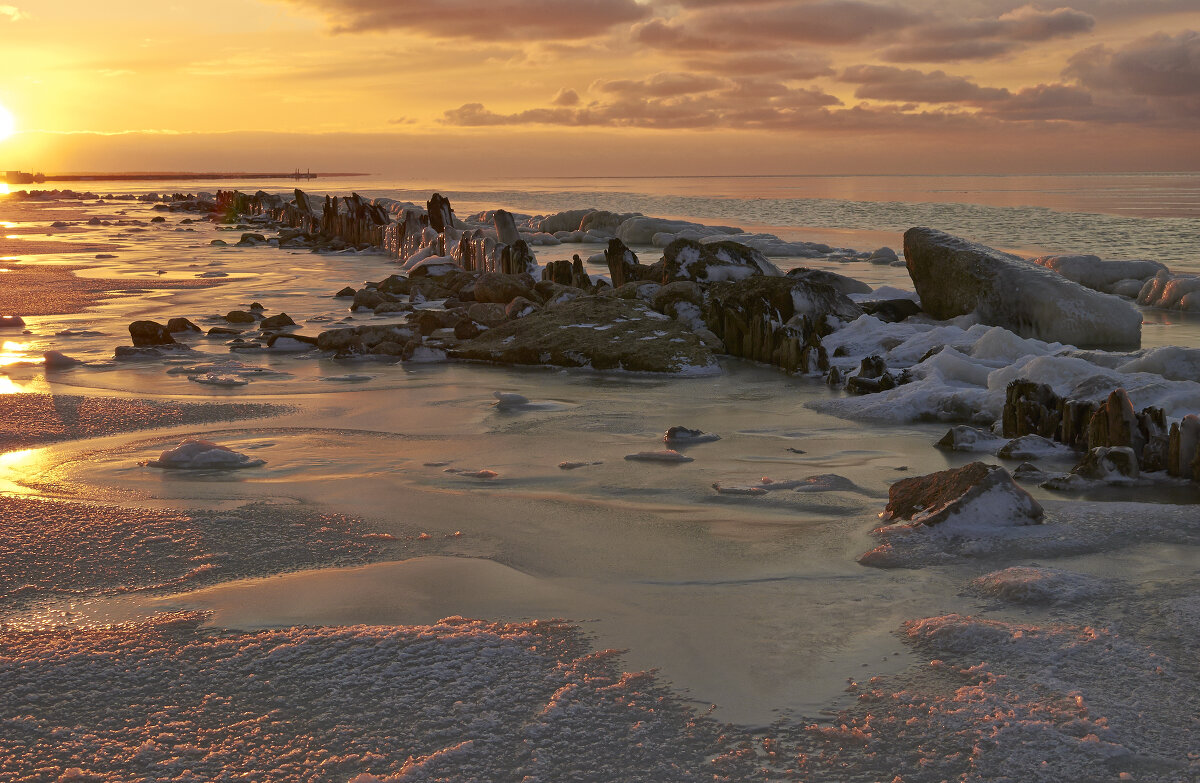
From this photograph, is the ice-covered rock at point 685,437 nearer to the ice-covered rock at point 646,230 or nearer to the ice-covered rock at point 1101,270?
the ice-covered rock at point 1101,270

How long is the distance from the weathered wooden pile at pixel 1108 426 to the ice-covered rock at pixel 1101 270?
11801 millimetres

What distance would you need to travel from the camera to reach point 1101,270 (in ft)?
58.8

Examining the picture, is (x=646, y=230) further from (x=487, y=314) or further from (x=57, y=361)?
(x=57, y=361)

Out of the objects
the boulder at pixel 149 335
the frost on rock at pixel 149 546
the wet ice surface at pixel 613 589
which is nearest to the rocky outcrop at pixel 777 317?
the wet ice surface at pixel 613 589

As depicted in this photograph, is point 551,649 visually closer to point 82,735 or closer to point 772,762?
point 772,762

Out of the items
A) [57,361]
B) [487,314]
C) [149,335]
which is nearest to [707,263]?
[487,314]

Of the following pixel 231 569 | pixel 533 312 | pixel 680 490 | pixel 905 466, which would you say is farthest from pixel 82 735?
pixel 533 312

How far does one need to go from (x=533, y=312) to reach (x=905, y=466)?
6471 mm

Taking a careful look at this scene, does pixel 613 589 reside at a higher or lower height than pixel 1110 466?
lower

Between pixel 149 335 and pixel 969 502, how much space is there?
9007 mm

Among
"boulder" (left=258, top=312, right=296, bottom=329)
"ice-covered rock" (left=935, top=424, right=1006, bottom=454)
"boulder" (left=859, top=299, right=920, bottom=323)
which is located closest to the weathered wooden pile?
"ice-covered rock" (left=935, top=424, right=1006, bottom=454)

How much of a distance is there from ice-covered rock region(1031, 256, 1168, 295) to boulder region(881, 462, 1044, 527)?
14069 millimetres

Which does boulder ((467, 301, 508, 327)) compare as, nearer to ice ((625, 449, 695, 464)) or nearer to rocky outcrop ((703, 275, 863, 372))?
rocky outcrop ((703, 275, 863, 372))

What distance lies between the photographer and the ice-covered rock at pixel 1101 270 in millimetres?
17625
